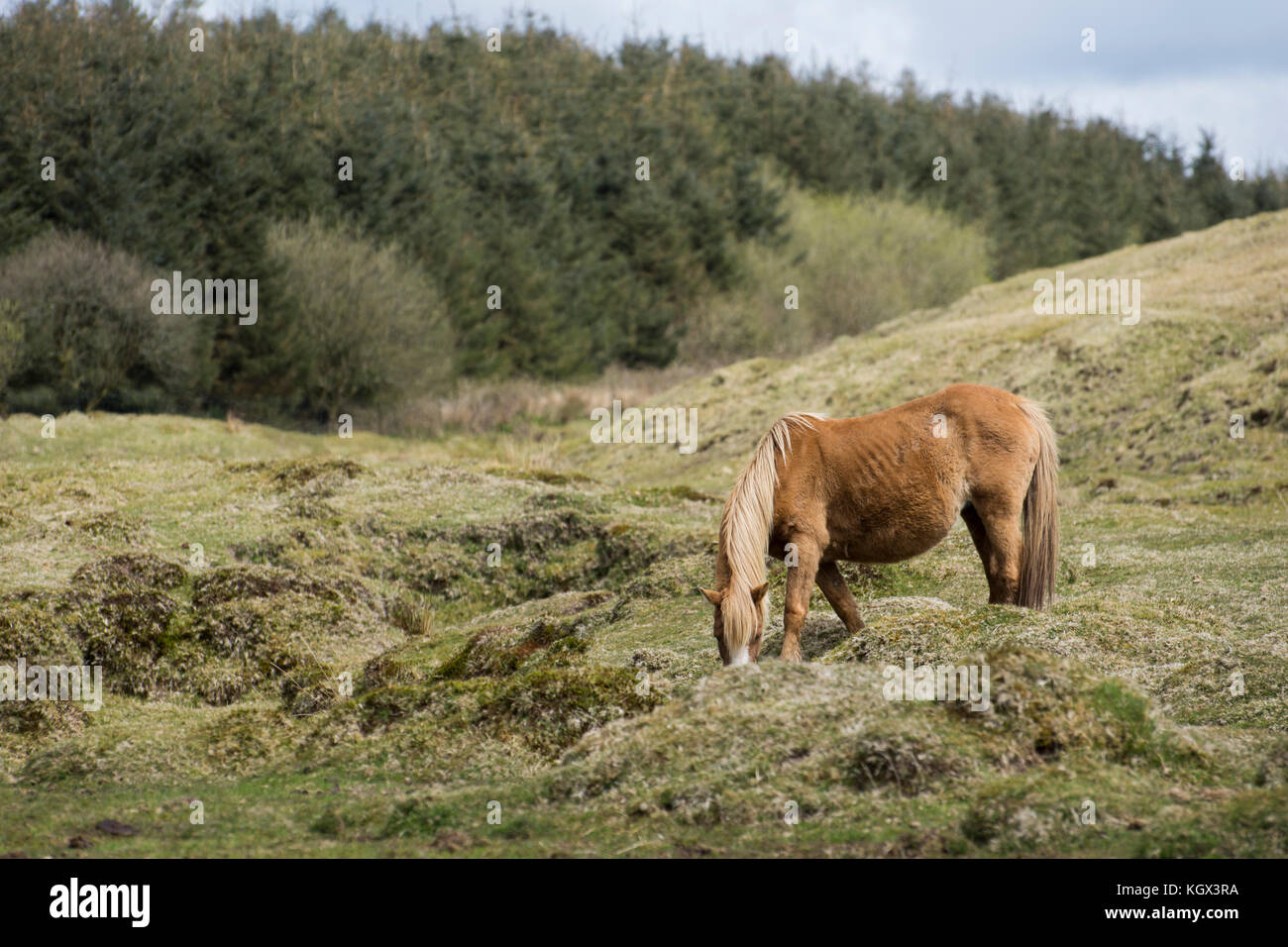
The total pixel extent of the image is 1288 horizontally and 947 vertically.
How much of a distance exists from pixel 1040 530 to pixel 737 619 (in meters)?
3.51

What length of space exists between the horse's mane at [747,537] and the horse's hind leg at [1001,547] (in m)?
1.97

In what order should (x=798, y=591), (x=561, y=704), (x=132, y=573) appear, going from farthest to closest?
(x=132, y=573)
(x=798, y=591)
(x=561, y=704)

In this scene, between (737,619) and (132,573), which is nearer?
(737,619)

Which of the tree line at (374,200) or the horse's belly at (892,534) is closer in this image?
the horse's belly at (892,534)

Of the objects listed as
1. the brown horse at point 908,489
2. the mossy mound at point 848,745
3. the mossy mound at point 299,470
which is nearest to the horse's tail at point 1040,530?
the brown horse at point 908,489

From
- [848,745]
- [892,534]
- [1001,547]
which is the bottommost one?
[848,745]

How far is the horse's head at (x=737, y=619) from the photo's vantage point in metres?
10.1

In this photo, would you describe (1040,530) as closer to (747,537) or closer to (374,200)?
(747,537)

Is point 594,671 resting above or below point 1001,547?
below

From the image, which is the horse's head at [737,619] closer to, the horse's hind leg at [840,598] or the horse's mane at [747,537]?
the horse's mane at [747,537]

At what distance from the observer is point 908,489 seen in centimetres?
1168

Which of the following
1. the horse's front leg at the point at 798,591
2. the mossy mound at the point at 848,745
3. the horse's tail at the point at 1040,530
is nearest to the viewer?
the mossy mound at the point at 848,745

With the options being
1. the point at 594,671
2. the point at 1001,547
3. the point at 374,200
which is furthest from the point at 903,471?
the point at 374,200
